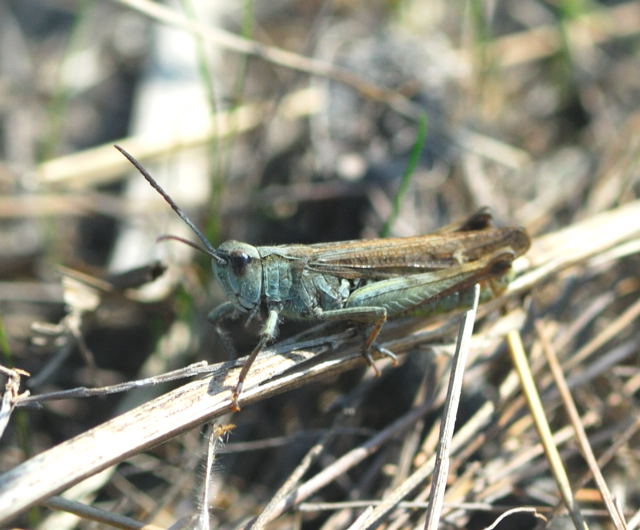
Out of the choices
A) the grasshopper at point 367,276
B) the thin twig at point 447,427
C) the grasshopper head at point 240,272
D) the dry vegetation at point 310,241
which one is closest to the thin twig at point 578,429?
the dry vegetation at point 310,241

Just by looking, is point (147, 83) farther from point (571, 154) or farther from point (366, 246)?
point (571, 154)

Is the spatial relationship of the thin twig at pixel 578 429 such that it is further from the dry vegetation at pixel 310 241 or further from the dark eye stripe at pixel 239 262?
the dark eye stripe at pixel 239 262

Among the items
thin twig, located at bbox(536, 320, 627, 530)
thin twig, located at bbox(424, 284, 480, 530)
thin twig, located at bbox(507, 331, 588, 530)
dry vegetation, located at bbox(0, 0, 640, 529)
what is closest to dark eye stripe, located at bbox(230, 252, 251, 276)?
dry vegetation, located at bbox(0, 0, 640, 529)

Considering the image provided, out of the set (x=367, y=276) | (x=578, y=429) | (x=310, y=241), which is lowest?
(x=578, y=429)

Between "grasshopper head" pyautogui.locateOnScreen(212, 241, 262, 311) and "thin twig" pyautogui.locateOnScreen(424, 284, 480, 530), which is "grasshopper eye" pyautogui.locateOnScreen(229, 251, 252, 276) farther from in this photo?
"thin twig" pyautogui.locateOnScreen(424, 284, 480, 530)

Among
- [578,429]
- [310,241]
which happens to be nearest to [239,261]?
[310,241]

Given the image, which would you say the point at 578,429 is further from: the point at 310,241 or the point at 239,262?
the point at 310,241

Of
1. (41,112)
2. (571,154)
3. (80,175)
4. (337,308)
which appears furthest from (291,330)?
(41,112)

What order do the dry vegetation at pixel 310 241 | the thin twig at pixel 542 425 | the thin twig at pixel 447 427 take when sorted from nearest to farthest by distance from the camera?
the thin twig at pixel 447 427 < the thin twig at pixel 542 425 < the dry vegetation at pixel 310 241
